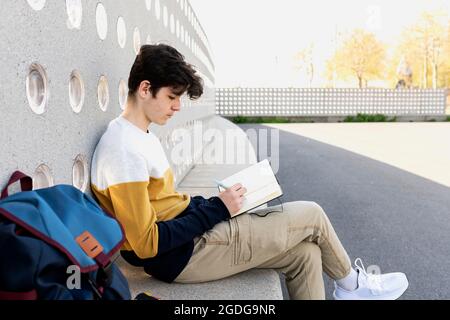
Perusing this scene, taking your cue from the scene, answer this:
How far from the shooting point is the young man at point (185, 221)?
61.6 inches

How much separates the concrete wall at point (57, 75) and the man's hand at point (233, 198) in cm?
50

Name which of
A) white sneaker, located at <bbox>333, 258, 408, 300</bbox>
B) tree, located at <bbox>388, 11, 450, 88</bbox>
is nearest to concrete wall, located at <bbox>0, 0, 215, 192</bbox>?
white sneaker, located at <bbox>333, 258, 408, 300</bbox>

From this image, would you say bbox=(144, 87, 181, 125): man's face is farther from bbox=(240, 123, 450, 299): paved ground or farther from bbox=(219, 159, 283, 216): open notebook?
bbox=(240, 123, 450, 299): paved ground

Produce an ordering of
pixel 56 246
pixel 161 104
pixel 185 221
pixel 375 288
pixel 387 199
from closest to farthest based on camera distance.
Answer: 1. pixel 56 246
2. pixel 185 221
3. pixel 161 104
4. pixel 375 288
5. pixel 387 199

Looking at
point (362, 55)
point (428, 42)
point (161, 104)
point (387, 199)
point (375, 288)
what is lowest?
point (387, 199)

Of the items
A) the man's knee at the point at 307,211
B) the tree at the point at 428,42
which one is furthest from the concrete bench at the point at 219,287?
the tree at the point at 428,42

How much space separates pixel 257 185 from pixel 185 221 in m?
0.33

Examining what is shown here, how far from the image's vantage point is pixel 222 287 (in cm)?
163

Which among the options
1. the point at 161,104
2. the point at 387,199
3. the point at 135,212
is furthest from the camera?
the point at 387,199

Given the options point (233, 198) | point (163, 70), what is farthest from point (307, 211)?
point (163, 70)

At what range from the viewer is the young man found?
1.57 meters

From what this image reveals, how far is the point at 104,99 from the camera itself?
199cm

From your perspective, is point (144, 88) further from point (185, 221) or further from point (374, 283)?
point (374, 283)

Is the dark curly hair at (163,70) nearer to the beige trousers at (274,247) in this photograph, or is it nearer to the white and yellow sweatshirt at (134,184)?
the white and yellow sweatshirt at (134,184)
